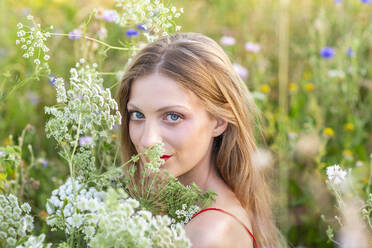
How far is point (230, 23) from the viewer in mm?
4328

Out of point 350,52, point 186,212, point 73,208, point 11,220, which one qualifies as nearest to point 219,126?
point 186,212

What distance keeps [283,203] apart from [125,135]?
107 centimetres

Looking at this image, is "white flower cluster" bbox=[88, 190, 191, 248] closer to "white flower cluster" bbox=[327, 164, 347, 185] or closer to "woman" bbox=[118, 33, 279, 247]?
"woman" bbox=[118, 33, 279, 247]

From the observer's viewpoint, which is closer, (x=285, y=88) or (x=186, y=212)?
(x=186, y=212)


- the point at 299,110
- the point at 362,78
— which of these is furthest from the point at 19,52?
the point at 362,78

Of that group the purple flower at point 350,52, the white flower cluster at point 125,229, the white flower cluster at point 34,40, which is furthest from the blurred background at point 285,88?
the white flower cluster at point 125,229

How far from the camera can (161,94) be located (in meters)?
1.66

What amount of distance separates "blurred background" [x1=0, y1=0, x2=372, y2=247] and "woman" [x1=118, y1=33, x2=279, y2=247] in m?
0.18

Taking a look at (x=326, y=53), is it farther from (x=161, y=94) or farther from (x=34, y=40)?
(x=34, y=40)

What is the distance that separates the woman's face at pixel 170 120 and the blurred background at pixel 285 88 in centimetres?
34

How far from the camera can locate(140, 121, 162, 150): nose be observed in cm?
160

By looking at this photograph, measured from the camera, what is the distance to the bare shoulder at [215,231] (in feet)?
5.12

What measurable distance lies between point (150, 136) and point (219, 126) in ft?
1.03

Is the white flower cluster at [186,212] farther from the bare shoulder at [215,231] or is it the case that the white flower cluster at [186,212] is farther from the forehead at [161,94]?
the forehead at [161,94]
